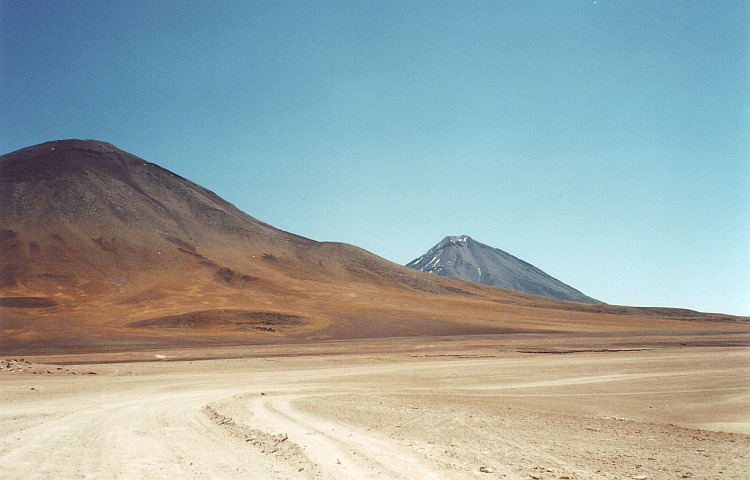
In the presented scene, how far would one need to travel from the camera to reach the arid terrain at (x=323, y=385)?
31.2 feet

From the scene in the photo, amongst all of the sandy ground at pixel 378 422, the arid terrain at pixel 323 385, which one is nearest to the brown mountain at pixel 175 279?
the arid terrain at pixel 323 385

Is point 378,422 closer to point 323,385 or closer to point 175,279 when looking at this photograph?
point 323,385

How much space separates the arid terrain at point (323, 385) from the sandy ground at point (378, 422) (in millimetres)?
71

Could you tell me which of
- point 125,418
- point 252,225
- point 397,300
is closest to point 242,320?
point 397,300

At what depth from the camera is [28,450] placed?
33.4 feet

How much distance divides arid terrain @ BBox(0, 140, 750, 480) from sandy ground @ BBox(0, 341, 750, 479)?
71mm

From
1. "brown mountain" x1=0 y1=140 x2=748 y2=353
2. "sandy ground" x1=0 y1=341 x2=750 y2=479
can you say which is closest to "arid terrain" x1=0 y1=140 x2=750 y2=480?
"sandy ground" x1=0 y1=341 x2=750 y2=479

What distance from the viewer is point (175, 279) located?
86625 mm

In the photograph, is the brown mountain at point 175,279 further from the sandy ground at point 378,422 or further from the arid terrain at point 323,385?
the sandy ground at point 378,422

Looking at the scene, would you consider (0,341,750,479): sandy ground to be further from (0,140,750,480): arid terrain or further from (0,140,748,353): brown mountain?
(0,140,748,353): brown mountain

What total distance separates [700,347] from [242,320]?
4418 centimetres

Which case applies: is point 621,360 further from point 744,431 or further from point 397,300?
point 397,300

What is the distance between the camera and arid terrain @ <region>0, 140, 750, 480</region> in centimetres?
952

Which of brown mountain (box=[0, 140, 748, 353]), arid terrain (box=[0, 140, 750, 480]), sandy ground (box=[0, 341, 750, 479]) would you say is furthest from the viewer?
brown mountain (box=[0, 140, 748, 353])
